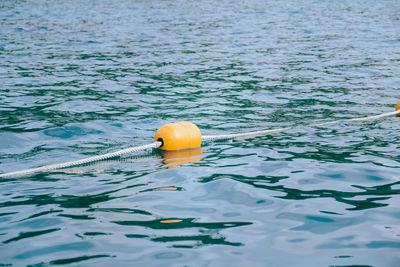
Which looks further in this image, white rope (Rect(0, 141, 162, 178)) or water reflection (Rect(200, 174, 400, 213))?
white rope (Rect(0, 141, 162, 178))

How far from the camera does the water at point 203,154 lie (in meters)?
3.96

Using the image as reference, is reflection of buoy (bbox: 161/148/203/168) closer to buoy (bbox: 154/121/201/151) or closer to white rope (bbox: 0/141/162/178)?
buoy (bbox: 154/121/201/151)

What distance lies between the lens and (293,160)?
6121mm

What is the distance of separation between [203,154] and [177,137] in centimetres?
36

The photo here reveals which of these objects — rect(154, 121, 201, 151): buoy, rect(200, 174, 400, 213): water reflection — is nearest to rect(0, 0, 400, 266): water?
rect(200, 174, 400, 213): water reflection

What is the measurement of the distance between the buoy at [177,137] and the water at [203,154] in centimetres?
15

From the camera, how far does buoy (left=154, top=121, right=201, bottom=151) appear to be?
6.53 metres

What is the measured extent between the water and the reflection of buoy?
0.02 m

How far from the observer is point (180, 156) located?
642cm

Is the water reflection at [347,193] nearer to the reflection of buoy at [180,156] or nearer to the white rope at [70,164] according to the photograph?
the reflection of buoy at [180,156]

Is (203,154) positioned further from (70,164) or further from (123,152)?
(70,164)

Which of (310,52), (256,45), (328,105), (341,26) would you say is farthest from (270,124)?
Answer: (341,26)

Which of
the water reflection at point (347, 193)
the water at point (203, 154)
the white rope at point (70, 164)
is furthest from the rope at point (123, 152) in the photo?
the water reflection at point (347, 193)

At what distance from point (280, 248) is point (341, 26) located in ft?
56.9
